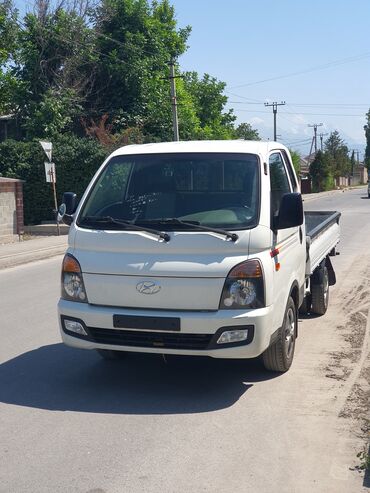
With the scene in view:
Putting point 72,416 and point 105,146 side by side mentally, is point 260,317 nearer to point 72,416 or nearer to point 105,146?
point 72,416

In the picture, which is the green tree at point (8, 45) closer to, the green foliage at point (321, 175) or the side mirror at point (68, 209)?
the side mirror at point (68, 209)

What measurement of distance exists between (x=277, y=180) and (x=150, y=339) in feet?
6.60

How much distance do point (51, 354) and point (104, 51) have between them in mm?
28597

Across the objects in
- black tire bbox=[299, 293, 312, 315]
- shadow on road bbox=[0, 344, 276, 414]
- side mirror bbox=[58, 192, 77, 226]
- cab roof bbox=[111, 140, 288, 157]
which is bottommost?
shadow on road bbox=[0, 344, 276, 414]

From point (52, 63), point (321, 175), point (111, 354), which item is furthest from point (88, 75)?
point (321, 175)

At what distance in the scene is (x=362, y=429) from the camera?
5008mm

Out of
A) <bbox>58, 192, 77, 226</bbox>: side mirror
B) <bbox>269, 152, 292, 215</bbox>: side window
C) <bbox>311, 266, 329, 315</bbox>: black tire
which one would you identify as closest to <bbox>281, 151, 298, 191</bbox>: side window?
<bbox>269, 152, 292, 215</bbox>: side window

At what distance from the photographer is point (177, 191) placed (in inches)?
243

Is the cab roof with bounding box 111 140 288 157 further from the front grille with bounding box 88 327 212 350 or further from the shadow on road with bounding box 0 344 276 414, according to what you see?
the shadow on road with bounding box 0 344 276 414

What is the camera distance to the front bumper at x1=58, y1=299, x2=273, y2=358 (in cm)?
542

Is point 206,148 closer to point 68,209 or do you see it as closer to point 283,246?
point 283,246

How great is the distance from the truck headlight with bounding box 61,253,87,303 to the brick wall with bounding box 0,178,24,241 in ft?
50.8

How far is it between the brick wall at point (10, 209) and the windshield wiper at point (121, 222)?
1539 cm

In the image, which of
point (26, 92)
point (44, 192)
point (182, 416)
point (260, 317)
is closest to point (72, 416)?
point (182, 416)
